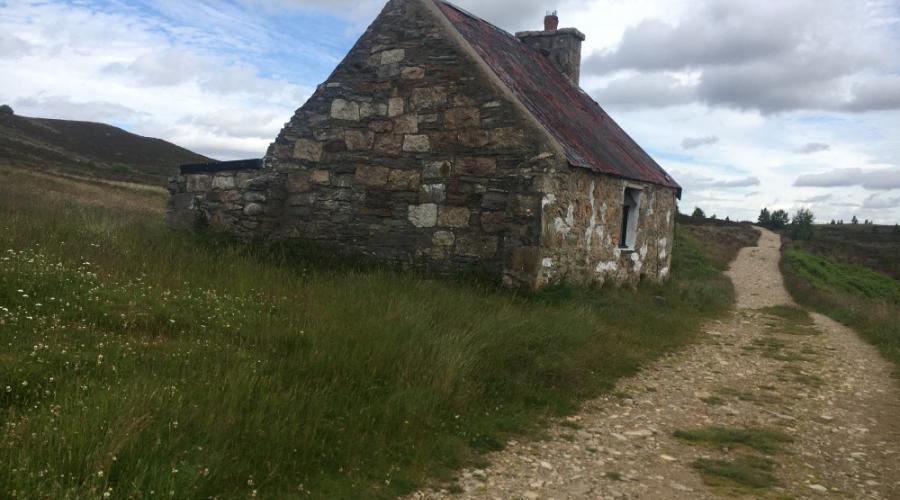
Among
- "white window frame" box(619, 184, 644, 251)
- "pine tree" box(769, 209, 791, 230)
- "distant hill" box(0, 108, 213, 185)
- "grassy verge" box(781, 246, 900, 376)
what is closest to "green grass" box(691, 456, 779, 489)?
"grassy verge" box(781, 246, 900, 376)

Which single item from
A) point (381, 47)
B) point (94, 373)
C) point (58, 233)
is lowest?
point (94, 373)

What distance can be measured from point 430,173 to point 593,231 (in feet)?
9.61

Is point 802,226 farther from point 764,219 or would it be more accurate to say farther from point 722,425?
point 722,425

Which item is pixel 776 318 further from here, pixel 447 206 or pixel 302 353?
pixel 302 353

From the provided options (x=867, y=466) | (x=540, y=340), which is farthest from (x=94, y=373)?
(x=867, y=466)

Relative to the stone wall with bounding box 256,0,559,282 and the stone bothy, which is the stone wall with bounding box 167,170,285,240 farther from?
the stone wall with bounding box 256,0,559,282

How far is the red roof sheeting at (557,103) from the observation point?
412 inches

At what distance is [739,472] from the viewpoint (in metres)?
4.55

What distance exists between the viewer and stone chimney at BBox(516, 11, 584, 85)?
631 inches

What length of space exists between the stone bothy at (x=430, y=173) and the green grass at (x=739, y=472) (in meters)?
4.65

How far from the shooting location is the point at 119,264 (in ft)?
22.4

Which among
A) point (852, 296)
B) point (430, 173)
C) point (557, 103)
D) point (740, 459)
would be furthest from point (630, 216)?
point (852, 296)

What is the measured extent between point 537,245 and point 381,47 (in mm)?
4155

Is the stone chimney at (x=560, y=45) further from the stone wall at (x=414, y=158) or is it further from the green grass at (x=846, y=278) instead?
the green grass at (x=846, y=278)
